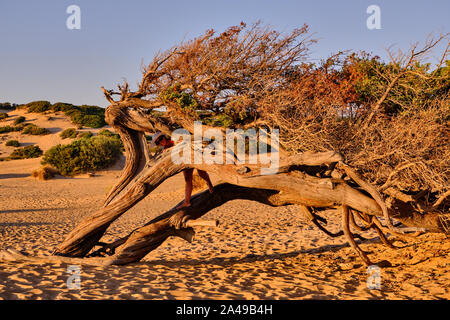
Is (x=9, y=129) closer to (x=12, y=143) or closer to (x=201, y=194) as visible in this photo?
(x=12, y=143)

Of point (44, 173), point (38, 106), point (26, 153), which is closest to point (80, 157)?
point (44, 173)

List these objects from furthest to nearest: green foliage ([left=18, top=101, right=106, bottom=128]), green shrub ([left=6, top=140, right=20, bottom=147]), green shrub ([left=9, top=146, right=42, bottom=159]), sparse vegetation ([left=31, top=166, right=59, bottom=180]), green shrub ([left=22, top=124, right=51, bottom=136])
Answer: green foliage ([left=18, top=101, right=106, bottom=128]), green shrub ([left=22, top=124, right=51, bottom=136]), green shrub ([left=6, top=140, right=20, bottom=147]), green shrub ([left=9, top=146, right=42, bottom=159]), sparse vegetation ([left=31, top=166, right=59, bottom=180])

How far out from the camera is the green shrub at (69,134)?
42.2m

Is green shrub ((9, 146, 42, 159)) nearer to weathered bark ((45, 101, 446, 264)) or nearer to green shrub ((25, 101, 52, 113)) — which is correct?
green shrub ((25, 101, 52, 113))

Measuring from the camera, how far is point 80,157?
28766 millimetres

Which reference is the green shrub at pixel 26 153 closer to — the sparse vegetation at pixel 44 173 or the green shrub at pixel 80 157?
the green shrub at pixel 80 157

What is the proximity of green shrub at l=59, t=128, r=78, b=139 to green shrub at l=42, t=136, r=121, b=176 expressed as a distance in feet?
43.2

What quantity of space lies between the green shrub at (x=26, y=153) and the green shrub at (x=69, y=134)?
5547mm

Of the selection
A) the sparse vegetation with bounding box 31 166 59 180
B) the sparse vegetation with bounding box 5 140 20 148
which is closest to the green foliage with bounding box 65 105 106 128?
the sparse vegetation with bounding box 5 140 20 148

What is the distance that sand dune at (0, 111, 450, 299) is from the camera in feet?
18.9

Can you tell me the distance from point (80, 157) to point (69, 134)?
1550 cm
